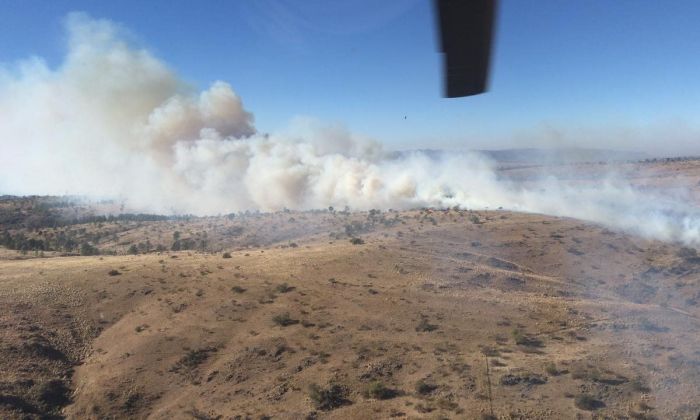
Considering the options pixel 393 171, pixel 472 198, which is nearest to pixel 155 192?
pixel 393 171

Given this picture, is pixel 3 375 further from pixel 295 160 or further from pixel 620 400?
pixel 295 160

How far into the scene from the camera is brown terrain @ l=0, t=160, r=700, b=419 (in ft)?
61.0

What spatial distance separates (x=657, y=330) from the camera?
26.3 metres

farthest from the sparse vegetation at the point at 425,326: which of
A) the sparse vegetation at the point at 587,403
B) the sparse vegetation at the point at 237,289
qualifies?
the sparse vegetation at the point at 237,289

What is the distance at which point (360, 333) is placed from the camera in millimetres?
24984

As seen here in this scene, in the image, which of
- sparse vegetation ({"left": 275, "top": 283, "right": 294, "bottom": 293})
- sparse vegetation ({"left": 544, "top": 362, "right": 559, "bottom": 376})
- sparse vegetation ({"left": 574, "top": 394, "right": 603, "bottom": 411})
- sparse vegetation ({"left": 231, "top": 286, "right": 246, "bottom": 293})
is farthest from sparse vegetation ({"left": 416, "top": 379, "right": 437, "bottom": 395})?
Answer: sparse vegetation ({"left": 231, "top": 286, "right": 246, "bottom": 293})

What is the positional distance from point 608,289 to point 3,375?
4004 cm

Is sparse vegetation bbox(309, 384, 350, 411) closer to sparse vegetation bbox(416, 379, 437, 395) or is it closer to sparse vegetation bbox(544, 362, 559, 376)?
sparse vegetation bbox(416, 379, 437, 395)

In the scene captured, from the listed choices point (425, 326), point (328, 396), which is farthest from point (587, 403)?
point (328, 396)

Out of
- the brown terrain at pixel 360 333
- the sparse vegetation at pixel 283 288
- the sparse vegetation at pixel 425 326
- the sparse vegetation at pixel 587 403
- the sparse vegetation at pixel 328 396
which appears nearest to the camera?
the sparse vegetation at pixel 587 403

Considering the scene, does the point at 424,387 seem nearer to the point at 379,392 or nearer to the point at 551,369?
the point at 379,392

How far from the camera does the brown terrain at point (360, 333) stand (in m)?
18.6

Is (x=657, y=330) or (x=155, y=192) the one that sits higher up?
(x=155, y=192)

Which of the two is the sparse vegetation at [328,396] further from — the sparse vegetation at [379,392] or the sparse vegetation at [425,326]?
the sparse vegetation at [425,326]
